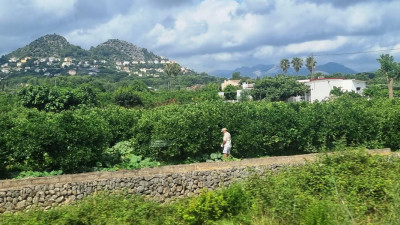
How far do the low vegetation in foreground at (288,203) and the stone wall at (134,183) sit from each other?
3.66 feet

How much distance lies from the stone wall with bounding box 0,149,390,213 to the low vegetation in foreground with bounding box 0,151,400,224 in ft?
3.66

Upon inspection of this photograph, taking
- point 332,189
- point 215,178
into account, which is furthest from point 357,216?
point 215,178

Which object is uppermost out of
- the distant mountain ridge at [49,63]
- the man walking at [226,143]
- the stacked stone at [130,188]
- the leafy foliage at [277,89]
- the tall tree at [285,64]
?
the distant mountain ridge at [49,63]

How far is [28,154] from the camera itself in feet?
40.7

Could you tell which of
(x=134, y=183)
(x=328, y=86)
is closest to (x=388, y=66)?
(x=328, y=86)

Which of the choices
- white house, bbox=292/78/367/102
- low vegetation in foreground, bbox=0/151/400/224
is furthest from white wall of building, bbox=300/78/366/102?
low vegetation in foreground, bbox=0/151/400/224

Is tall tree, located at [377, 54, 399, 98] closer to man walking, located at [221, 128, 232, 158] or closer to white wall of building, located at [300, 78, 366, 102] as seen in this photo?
white wall of building, located at [300, 78, 366, 102]

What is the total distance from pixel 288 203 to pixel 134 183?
5.38 metres

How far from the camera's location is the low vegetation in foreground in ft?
25.2

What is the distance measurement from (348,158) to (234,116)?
606 cm

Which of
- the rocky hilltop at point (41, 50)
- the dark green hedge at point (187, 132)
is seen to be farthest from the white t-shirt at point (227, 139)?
the rocky hilltop at point (41, 50)

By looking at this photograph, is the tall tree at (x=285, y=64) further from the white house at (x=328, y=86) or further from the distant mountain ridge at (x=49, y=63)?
the distant mountain ridge at (x=49, y=63)

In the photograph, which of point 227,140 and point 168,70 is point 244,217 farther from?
point 168,70

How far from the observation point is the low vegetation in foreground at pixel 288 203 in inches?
303
